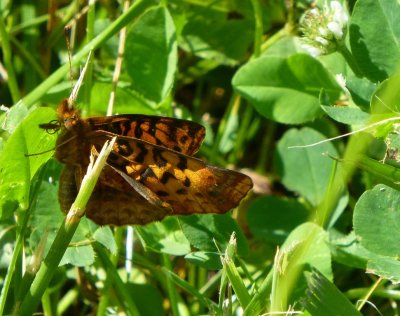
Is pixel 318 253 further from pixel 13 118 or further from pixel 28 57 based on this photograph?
pixel 28 57

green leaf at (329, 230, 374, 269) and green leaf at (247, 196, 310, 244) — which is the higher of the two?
green leaf at (329, 230, 374, 269)

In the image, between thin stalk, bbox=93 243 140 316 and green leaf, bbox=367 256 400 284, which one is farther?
thin stalk, bbox=93 243 140 316

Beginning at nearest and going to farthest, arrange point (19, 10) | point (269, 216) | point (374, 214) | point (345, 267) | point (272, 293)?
point (272, 293)
point (374, 214)
point (345, 267)
point (269, 216)
point (19, 10)

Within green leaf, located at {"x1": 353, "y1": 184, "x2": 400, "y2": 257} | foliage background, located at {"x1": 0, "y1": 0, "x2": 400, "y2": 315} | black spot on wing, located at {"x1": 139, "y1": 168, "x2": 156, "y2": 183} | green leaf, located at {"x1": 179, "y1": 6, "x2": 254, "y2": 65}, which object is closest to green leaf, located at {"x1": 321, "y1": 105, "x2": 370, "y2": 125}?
foliage background, located at {"x1": 0, "y1": 0, "x2": 400, "y2": 315}

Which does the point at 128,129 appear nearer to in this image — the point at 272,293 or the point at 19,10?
the point at 272,293

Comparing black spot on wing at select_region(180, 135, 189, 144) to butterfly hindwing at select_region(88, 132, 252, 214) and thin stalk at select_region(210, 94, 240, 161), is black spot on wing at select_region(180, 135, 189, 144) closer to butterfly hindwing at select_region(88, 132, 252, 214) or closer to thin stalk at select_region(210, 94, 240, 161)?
butterfly hindwing at select_region(88, 132, 252, 214)

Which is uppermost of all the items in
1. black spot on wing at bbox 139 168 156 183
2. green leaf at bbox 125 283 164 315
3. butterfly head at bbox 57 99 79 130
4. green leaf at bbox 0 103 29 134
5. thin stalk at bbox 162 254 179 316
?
green leaf at bbox 0 103 29 134

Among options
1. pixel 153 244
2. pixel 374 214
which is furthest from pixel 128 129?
pixel 374 214

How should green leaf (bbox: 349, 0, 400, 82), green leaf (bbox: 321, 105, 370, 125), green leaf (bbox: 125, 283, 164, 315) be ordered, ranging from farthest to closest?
green leaf (bbox: 125, 283, 164, 315) → green leaf (bbox: 349, 0, 400, 82) → green leaf (bbox: 321, 105, 370, 125)
